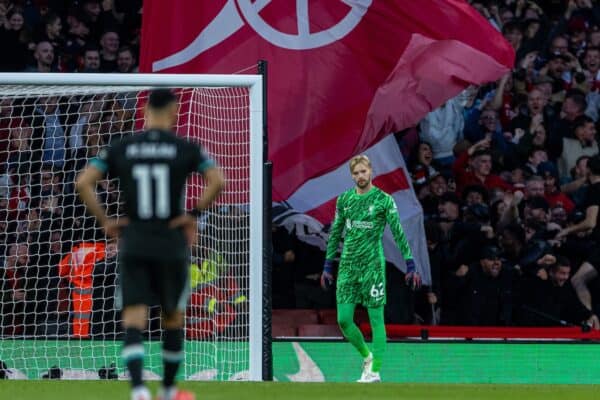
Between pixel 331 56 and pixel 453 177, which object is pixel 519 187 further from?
pixel 331 56

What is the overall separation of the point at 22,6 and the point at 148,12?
2.64 meters

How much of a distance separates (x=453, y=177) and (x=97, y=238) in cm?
405

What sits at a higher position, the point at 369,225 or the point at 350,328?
the point at 369,225

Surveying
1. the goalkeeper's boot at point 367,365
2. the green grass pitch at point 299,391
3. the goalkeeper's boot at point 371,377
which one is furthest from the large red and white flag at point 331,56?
the green grass pitch at point 299,391

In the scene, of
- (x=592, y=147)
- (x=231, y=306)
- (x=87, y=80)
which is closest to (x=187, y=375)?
(x=231, y=306)

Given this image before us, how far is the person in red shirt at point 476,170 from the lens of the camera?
15781 millimetres

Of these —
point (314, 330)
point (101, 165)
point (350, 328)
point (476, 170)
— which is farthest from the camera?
point (476, 170)

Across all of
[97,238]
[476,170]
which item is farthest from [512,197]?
[97,238]

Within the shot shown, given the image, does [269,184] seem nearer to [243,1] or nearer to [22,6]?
[243,1]

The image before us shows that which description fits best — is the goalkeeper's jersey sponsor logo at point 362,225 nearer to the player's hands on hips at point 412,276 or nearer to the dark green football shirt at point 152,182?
the player's hands on hips at point 412,276

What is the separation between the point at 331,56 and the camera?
51.1ft

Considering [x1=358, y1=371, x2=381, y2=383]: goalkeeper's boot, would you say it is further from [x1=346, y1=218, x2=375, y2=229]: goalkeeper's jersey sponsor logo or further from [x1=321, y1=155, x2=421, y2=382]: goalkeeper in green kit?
[x1=346, y1=218, x2=375, y2=229]: goalkeeper's jersey sponsor logo

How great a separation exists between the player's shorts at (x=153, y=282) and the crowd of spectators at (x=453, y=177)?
210 inches

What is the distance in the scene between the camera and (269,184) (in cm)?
1304
